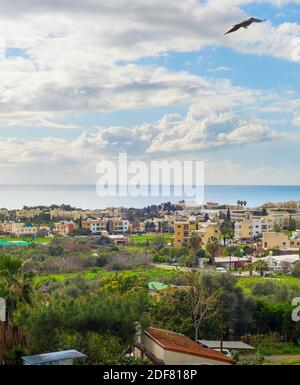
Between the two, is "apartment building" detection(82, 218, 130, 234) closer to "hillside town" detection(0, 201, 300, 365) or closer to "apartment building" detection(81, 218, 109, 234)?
"apartment building" detection(81, 218, 109, 234)

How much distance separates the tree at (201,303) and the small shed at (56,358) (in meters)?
3.28

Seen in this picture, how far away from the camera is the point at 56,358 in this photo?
374 cm

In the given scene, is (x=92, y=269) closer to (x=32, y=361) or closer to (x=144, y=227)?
(x=144, y=227)

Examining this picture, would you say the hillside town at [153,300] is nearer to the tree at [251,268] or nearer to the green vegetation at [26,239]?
the tree at [251,268]

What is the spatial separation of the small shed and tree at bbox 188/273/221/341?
328 centimetres

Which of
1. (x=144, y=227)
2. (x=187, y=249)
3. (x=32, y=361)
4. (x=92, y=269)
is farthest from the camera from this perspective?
(x=144, y=227)

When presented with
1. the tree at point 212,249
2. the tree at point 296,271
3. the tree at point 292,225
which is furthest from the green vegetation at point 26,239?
the tree at point 292,225

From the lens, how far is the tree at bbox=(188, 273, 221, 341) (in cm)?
732

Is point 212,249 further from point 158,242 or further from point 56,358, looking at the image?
point 56,358

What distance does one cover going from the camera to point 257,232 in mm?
22531

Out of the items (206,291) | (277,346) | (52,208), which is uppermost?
(52,208)

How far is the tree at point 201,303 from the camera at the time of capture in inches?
288
